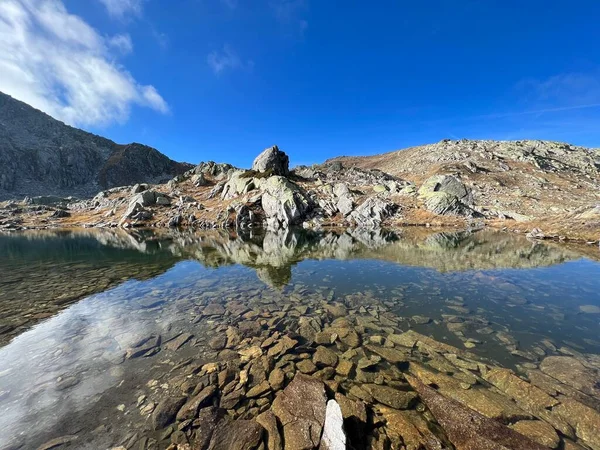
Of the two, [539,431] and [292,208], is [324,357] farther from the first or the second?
[292,208]

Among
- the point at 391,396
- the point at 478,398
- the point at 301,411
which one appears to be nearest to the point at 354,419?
the point at 301,411

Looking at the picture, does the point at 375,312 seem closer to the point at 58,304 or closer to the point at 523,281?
the point at 523,281

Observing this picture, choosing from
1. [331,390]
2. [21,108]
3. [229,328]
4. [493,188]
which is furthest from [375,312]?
[21,108]

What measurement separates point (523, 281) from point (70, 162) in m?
204

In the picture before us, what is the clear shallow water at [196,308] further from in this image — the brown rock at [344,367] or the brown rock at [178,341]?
the brown rock at [344,367]

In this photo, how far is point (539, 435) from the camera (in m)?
6.13

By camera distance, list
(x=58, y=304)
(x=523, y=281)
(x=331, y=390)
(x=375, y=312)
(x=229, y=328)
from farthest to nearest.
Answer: (x=523, y=281) → (x=58, y=304) → (x=375, y=312) → (x=229, y=328) → (x=331, y=390)

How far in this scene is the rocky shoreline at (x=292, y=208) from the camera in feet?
175

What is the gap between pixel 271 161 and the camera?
281ft

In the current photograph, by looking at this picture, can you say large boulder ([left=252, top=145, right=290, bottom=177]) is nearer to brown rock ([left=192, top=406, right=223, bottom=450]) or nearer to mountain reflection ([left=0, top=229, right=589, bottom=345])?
mountain reflection ([left=0, top=229, right=589, bottom=345])

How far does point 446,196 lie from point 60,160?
195 m

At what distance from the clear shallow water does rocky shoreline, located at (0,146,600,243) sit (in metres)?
25.3

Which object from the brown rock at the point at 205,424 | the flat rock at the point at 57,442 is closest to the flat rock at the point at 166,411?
the brown rock at the point at 205,424

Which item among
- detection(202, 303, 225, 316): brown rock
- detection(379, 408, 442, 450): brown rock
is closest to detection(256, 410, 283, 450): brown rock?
detection(379, 408, 442, 450): brown rock
